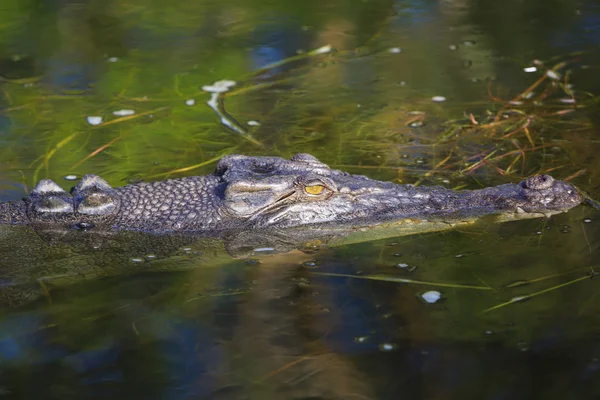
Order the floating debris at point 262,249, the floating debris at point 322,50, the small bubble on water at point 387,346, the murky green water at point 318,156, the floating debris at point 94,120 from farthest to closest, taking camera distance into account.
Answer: the floating debris at point 322,50, the floating debris at point 94,120, the floating debris at point 262,249, the small bubble on water at point 387,346, the murky green water at point 318,156

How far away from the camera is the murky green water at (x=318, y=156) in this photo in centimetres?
422

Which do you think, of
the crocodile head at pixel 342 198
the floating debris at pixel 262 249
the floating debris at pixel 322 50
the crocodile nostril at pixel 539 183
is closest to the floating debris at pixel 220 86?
the floating debris at pixel 322 50

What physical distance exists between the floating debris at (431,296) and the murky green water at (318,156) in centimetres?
2

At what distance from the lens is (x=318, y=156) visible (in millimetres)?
7234

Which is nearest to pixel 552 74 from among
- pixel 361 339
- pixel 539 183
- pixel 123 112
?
pixel 539 183

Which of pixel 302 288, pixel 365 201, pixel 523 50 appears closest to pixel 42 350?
pixel 302 288

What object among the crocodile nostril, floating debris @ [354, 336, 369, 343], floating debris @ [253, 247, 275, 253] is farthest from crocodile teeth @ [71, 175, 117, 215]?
the crocodile nostril

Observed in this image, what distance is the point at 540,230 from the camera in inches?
221

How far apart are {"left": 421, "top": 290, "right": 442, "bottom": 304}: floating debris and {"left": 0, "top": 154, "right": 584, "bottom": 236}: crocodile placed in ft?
3.03

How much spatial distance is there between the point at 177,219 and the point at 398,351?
2.10m

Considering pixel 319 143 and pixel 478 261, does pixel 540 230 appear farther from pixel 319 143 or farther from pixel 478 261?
pixel 319 143

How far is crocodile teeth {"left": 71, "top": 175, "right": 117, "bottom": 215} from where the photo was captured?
5793 millimetres

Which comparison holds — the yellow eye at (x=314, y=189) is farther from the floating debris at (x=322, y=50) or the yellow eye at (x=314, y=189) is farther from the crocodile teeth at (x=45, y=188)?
the floating debris at (x=322, y=50)

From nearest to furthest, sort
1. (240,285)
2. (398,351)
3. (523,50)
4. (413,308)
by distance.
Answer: (398,351) → (413,308) → (240,285) → (523,50)
